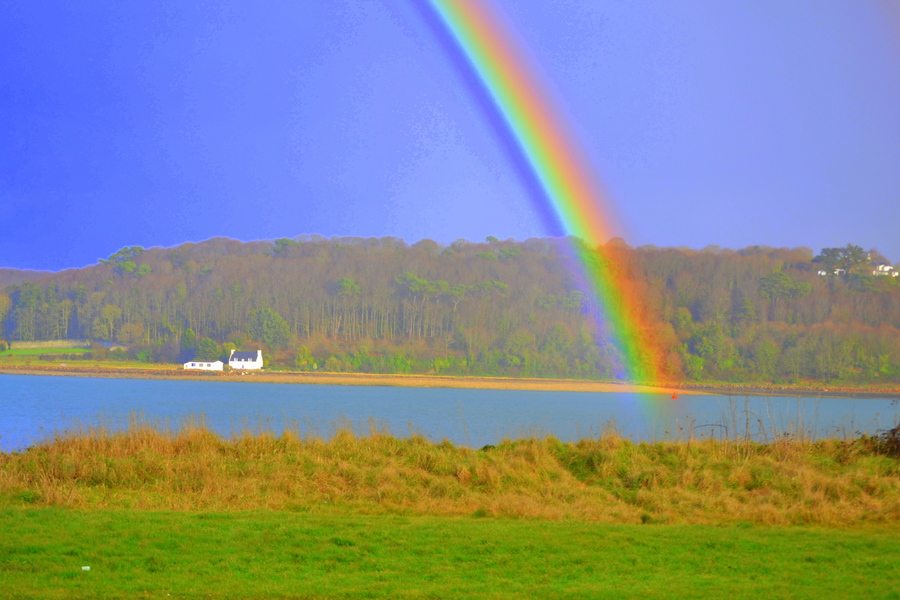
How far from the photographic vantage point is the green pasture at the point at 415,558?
5.66 metres

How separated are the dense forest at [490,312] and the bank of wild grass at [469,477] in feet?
236

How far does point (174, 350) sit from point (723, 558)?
95.5 m

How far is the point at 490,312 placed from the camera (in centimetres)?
10075

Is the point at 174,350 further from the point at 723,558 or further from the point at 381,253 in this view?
the point at 723,558

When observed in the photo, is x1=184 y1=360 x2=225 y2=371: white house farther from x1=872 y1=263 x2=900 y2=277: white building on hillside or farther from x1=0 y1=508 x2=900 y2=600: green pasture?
x1=872 y1=263 x2=900 y2=277: white building on hillside

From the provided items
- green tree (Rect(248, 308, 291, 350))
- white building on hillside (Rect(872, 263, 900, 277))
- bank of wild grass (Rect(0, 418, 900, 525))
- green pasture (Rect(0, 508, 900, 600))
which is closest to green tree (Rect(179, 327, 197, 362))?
green tree (Rect(248, 308, 291, 350))

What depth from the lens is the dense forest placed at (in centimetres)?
8375

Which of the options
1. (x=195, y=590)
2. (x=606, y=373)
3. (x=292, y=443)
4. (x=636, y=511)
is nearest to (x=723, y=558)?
(x=636, y=511)

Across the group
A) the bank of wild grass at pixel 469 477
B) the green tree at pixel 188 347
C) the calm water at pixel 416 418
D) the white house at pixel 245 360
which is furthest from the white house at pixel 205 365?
the bank of wild grass at pixel 469 477

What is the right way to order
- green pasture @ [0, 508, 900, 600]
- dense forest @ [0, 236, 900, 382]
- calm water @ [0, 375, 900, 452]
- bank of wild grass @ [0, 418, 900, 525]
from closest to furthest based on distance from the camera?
green pasture @ [0, 508, 900, 600] < bank of wild grass @ [0, 418, 900, 525] < calm water @ [0, 375, 900, 452] < dense forest @ [0, 236, 900, 382]

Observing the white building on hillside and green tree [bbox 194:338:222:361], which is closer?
green tree [bbox 194:338:222:361]

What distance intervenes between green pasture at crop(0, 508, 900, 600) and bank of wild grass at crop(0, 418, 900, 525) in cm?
87

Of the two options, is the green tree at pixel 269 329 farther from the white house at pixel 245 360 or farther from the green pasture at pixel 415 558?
the green pasture at pixel 415 558

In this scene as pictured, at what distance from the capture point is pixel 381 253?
126125 millimetres
